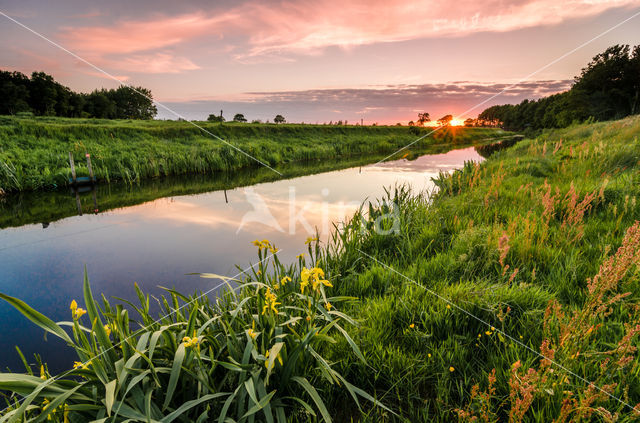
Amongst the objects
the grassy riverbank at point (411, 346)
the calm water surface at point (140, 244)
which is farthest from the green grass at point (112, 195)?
the grassy riverbank at point (411, 346)

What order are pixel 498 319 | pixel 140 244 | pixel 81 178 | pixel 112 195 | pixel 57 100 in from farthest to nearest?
1. pixel 57 100
2. pixel 81 178
3. pixel 112 195
4. pixel 140 244
5. pixel 498 319

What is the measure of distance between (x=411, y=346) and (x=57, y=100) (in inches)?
3522

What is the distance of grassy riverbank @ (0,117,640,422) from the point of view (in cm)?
169

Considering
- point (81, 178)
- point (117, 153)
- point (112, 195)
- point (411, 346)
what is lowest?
point (411, 346)

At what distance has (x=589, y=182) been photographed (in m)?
6.02

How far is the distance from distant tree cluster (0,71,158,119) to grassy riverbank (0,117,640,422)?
48530 millimetres

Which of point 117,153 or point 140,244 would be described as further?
point 117,153

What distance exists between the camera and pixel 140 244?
687 cm

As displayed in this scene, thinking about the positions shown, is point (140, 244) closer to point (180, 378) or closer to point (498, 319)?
point (180, 378)

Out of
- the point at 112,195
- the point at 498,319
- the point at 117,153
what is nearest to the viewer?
the point at 498,319

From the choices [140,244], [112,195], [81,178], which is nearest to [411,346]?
[140,244]

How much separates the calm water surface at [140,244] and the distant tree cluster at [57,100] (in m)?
40.7

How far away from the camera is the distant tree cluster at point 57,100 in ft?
179

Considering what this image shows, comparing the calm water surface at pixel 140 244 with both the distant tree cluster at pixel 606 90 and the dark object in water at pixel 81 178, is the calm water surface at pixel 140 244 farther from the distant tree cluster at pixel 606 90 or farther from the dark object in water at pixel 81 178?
the distant tree cluster at pixel 606 90
